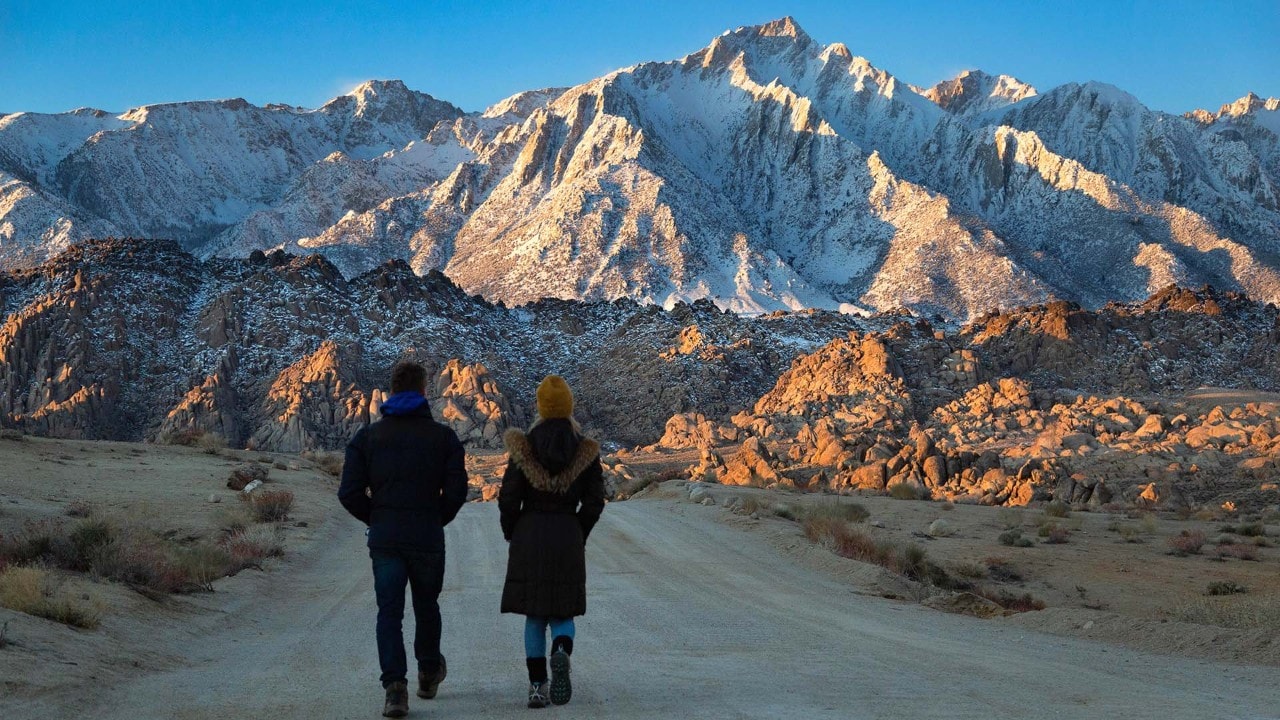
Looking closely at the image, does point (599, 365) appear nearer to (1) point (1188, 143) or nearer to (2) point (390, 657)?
(2) point (390, 657)

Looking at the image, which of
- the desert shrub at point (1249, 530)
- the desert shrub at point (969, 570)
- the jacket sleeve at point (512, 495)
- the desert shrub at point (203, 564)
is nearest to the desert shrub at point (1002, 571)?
the desert shrub at point (969, 570)

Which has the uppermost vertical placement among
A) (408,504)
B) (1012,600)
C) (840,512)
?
(408,504)

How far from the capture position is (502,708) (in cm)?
672

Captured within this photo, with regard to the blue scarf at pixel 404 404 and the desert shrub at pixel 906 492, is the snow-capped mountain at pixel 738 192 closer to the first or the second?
the desert shrub at pixel 906 492

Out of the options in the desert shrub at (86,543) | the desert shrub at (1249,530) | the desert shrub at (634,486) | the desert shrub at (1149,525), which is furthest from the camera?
the desert shrub at (634,486)

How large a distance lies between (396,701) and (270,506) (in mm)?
15788

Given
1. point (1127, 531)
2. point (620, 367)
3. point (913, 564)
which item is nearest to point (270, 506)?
point (913, 564)

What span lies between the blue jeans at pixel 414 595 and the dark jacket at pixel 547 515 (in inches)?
17.7

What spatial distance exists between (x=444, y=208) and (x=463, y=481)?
5668 inches

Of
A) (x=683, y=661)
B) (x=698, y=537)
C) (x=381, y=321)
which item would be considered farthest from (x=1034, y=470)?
(x=381, y=321)

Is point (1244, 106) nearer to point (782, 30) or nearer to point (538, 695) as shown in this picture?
point (782, 30)

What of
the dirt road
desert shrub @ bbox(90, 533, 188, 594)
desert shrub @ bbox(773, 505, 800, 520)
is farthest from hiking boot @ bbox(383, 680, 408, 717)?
desert shrub @ bbox(773, 505, 800, 520)

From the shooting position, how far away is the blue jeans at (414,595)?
268 inches

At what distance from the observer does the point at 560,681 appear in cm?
671
